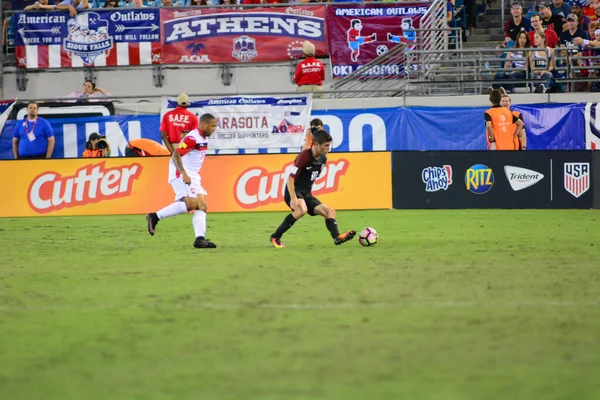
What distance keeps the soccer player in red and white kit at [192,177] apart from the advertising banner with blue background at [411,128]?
1040 cm

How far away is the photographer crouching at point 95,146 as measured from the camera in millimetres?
22266

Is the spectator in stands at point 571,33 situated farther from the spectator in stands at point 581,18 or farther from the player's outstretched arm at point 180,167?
the player's outstretched arm at point 180,167

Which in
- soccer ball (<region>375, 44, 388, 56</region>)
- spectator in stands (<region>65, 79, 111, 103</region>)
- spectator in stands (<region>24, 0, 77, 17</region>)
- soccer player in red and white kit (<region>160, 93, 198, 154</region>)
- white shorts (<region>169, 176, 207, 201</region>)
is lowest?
white shorts (<region>169, 176, 207, 201</region>)

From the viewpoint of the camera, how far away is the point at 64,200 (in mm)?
20422

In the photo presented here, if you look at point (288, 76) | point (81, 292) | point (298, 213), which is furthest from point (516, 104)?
point (81, 292)

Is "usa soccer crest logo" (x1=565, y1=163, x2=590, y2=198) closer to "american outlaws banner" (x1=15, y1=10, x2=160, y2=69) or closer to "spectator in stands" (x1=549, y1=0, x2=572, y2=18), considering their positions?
"spectator in stands" (x1=549, y1=0, x2=572, y2=18)

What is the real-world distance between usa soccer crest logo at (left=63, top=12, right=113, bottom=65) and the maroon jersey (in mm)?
13904

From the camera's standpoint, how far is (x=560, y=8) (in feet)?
84.3

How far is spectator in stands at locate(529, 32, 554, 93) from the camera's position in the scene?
23891mm

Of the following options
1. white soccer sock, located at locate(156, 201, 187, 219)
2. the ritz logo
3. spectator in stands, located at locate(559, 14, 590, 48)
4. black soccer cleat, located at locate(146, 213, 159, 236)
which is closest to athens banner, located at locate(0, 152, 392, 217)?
the ritz logo

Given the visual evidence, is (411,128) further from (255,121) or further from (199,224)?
(199,224)

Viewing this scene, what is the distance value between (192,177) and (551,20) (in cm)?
1512

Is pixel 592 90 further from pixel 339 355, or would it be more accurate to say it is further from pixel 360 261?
pixel 339 355

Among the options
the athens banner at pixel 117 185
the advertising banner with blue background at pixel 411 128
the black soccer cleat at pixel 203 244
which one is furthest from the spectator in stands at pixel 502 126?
the black soccer cleat at pixel 203 244
